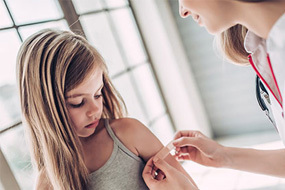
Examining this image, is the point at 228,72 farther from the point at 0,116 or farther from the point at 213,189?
the point at 0,116

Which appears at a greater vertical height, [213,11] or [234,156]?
[213,11]

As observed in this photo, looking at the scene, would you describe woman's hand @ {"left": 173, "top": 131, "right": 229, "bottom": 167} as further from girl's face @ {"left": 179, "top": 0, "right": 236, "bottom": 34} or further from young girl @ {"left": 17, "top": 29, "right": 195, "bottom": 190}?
girl's face @ {"left": 179, "top": 0, "right": 236, "bottom": 34}

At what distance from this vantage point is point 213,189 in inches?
113

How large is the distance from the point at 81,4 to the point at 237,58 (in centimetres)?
167

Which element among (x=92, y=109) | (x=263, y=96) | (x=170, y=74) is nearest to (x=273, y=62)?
(x=263, y=96)

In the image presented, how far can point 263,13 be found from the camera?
898mm

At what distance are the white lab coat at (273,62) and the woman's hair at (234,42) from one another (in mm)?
137

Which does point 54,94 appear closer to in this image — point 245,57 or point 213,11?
point 213,11

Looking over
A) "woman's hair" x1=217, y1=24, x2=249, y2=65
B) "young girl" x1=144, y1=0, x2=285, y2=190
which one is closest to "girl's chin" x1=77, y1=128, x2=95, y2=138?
"young girl" x1=144, y1=0, x2=285, y2=190

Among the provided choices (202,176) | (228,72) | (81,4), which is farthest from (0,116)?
(228,72)

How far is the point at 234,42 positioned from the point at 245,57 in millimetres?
83

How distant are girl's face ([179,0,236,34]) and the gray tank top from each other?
2.02ft

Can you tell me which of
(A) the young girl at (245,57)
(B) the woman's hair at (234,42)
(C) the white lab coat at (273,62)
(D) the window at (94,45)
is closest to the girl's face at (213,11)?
(A) the young girl at (245,57)

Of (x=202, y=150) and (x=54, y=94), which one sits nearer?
(x=54, y=94)
